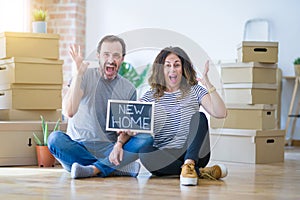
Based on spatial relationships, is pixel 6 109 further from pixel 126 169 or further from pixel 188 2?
pixel 188 2

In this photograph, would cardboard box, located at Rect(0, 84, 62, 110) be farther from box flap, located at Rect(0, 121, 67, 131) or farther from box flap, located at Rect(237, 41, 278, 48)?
box flap, located at Rect(237, 41, 278, 48)

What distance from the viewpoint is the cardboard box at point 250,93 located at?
11.5 feet

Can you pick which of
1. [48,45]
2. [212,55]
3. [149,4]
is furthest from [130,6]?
[48,45]

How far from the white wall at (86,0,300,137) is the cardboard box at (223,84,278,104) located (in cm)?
134

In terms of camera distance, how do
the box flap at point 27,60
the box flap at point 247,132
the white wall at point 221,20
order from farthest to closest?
1. the white wall at point 221,20
2. the box flap at point 247,132
3. the box flap at point 27,60

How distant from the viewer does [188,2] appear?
5.00 meters

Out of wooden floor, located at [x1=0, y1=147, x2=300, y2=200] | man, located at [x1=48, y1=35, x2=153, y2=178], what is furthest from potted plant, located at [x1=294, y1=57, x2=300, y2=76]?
man, located at [x1=48, y1=35, x2=153, y2=178]

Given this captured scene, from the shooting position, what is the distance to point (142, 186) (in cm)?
236

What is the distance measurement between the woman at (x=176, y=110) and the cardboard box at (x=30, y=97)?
922mm

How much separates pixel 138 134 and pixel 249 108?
1.12m

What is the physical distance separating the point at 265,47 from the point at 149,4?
182 centimetres

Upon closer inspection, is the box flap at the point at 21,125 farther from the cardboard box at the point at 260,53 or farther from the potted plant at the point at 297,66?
the potted plant at the point at 297,66

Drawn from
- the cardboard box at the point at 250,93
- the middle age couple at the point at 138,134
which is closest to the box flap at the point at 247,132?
the cardboard box at the point at 250,93

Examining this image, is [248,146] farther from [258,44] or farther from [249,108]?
[258,44]
